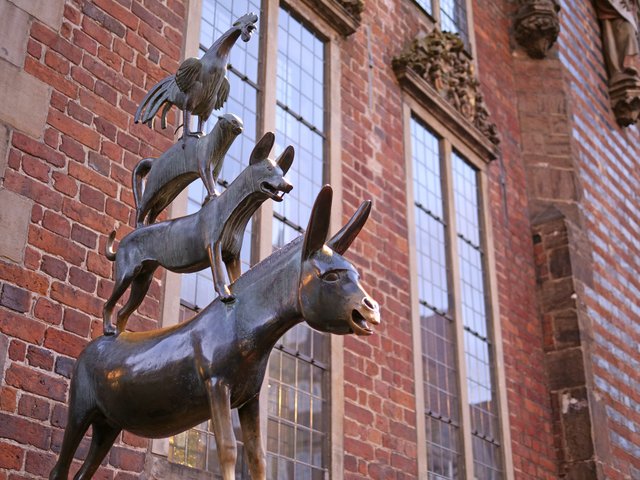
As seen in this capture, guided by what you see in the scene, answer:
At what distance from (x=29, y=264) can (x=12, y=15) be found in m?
1.41

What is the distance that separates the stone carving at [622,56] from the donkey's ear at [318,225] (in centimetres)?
1123

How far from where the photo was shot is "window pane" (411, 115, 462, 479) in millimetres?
8305

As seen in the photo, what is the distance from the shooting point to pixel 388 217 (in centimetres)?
846

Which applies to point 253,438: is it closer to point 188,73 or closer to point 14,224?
point 188,73

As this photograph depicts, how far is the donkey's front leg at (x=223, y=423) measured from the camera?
3.05 metres

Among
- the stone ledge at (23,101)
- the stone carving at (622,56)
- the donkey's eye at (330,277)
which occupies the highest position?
the stone carving at (622,56)

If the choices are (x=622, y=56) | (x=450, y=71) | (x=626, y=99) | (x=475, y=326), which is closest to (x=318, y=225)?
(x=475, y=326)

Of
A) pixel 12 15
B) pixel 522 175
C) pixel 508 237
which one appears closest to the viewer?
pixel 12 15

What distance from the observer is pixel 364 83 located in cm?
880

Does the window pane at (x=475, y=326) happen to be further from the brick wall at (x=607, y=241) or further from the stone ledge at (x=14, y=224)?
the stone ledge at (x=14, y=224)

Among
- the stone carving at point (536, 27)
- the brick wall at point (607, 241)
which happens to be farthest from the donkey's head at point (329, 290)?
the stone carving at point (536, 27)

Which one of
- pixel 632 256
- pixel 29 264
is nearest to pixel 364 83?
pixel 29 264

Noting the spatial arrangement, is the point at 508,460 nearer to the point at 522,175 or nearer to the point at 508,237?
the point at 508,237

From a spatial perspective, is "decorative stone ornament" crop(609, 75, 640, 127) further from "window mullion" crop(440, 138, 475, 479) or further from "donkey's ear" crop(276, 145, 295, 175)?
"donkey's ear" crop(276, 145, 295, 175)
